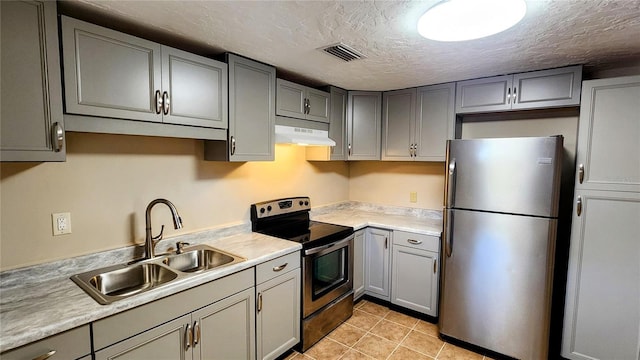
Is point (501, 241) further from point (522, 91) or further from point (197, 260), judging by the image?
point (197, 260)

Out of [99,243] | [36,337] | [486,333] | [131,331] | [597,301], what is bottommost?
[486,333]

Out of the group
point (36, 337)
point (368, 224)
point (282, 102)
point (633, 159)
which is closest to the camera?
point (36, 337)

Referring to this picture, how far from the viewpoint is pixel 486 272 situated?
2.24 m

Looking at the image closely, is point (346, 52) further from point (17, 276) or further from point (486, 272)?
point (17, 276)

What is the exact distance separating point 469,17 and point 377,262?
227 centimetres

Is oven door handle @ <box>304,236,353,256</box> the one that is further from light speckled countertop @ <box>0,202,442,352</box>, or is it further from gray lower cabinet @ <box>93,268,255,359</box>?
gray lower cabinet @ <box>93,268,255,359</box>

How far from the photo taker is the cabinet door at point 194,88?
5.65ft

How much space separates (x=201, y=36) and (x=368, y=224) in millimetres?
2169

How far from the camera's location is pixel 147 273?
1793mm

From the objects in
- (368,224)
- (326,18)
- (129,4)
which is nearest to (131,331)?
(129,4)

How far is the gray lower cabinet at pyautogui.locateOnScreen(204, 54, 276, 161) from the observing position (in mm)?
2066

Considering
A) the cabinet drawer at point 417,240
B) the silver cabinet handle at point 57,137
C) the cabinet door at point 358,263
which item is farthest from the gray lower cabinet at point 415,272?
the silver cabinet handle at point 57,137

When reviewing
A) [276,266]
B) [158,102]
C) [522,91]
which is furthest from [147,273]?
[522,91]

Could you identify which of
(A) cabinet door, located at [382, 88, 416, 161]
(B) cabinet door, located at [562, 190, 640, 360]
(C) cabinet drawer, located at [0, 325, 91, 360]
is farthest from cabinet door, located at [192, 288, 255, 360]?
(B) cabinet door, located at [562, 190, 640, 360]
